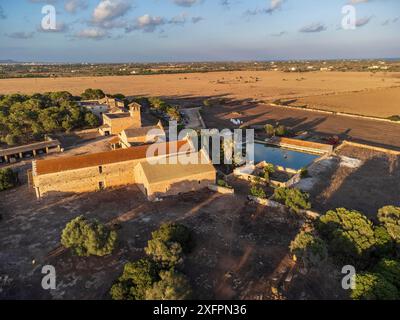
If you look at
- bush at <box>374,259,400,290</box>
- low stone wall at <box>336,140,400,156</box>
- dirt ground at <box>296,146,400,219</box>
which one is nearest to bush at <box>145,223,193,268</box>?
bush at <box>374,259,400,290</box>

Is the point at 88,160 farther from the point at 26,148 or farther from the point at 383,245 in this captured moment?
the point at 383,245

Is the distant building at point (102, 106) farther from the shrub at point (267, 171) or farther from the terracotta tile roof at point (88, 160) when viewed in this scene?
the shrub at point (267, 171)

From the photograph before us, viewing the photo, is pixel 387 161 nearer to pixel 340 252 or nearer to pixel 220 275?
pixel 340 252

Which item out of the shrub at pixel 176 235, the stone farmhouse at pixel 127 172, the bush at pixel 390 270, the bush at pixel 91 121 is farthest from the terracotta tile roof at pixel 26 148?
the bush at pixel 390 270
